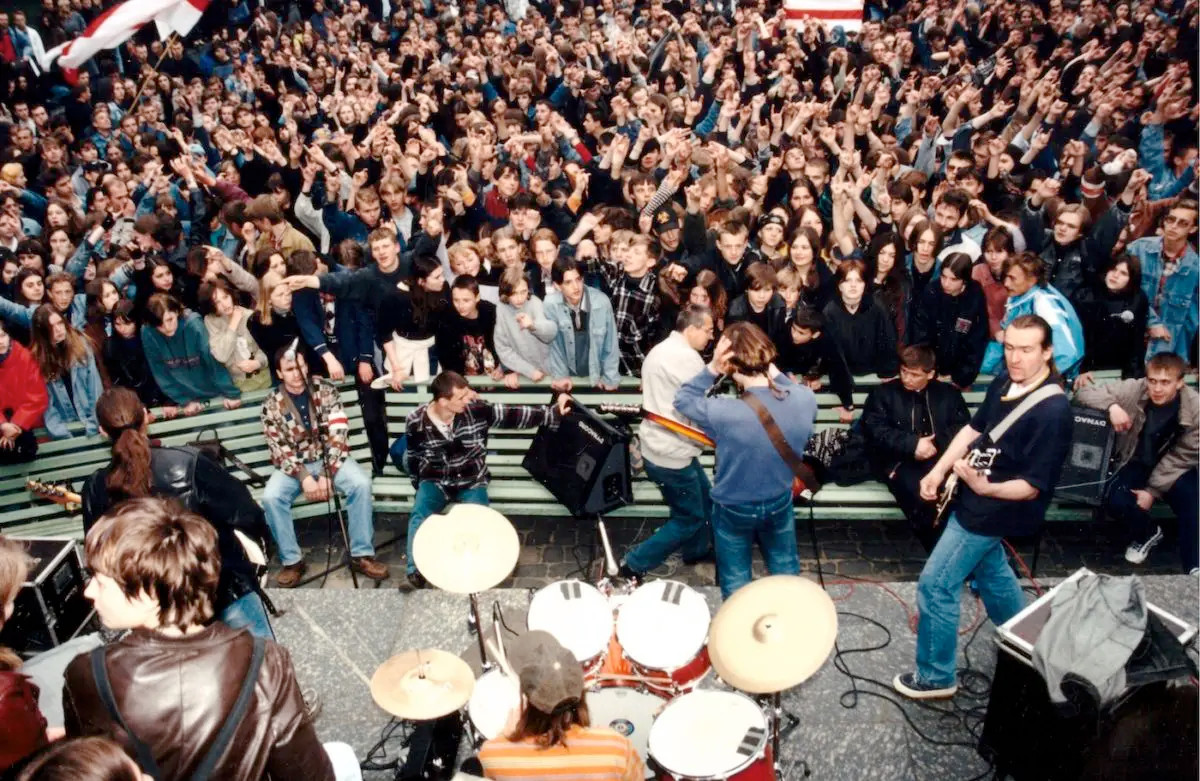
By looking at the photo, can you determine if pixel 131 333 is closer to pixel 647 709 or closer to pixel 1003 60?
pixel 647 709

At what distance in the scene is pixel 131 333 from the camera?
688 centimetres

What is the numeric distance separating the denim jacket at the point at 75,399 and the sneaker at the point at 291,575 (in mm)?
1808

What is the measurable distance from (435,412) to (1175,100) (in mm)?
9296

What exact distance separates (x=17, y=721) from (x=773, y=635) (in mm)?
2616

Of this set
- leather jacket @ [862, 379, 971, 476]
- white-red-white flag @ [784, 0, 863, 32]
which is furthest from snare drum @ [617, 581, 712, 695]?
white-red-white flag @ [784, 0, 863, 32]

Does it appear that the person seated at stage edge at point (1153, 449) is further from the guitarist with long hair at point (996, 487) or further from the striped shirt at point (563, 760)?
the striped shirt at point (563, 760)

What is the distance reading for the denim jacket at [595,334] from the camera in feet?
20.5

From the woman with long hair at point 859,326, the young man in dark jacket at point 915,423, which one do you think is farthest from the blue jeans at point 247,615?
the woman with long hair at point 859,326

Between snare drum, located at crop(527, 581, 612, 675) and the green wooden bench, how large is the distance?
6.29 feet

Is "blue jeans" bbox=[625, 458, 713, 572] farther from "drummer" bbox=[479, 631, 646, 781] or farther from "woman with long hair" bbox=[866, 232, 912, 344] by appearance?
"drummer" bbox=[479, 631, 646, 781]

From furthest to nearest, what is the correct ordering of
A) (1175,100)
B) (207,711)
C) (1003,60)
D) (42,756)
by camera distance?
(1003,60) → (1175,100) → (207,711) → (42,756)

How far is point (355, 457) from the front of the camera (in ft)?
21.9

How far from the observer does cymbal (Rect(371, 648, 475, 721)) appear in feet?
12.0

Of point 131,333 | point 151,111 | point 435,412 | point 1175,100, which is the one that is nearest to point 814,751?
point 435,412
